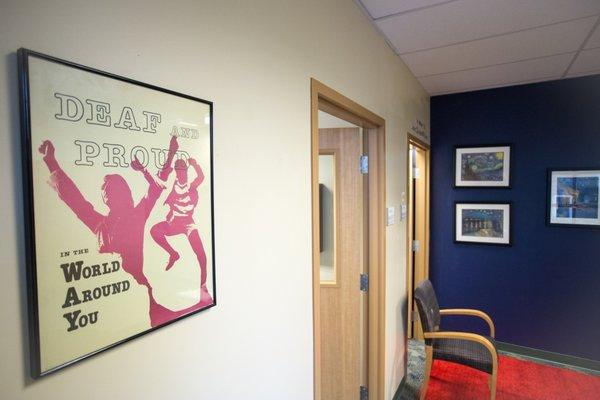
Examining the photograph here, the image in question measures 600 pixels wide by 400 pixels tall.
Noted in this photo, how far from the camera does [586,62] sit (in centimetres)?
246

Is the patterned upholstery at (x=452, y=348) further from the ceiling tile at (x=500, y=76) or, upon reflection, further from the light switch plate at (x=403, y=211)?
the ceiling tile at (x=500, y=76)

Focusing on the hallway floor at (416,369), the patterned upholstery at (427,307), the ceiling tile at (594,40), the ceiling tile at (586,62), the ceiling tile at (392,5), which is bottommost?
the hallway floor at (416,369)

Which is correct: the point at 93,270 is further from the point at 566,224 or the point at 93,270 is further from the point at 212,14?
the point at 566,224

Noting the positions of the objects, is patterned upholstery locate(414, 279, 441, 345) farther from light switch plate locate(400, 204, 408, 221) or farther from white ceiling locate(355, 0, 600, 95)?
white ceiling locate(355, 0, 600, 95)

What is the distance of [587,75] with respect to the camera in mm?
Result: 2762

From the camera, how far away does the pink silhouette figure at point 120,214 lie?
522 mm

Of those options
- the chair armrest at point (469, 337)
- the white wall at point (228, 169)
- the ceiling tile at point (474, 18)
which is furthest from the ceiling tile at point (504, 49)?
the chair armrest at point (469, 337)

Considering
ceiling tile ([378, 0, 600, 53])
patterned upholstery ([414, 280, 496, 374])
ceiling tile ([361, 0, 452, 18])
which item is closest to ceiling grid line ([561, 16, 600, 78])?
ceiling tile ([378, 0, 600, 53])

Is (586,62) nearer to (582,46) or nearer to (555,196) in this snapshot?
(582,46)

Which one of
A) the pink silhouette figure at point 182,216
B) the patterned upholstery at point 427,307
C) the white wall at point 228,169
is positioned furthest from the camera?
the patterned upholstery at point 427,307

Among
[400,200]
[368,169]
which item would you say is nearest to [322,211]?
[368,169]

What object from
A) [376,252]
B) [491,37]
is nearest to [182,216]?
[376,252]

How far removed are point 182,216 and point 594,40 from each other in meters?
2.78

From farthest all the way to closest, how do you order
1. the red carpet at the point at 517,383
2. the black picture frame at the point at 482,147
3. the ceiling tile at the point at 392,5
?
the black picture frame at the point at 482,147 → the red carpet at the point at 517,383 → the ceiling tile at the point at 392,5
